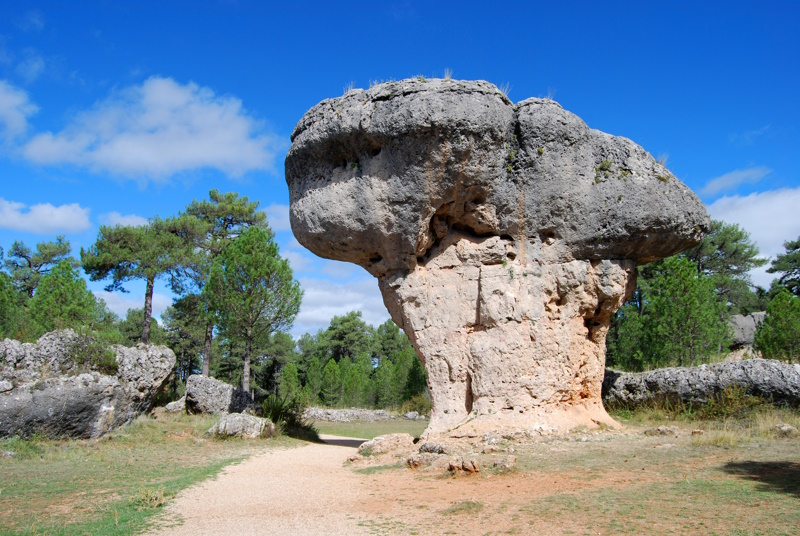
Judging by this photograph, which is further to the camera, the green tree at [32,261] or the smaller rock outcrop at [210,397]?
the green tree at [32,261]

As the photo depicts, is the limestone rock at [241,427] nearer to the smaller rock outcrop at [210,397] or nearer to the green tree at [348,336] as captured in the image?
the smaller rock outcrop at [210,397]

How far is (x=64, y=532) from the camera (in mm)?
5316

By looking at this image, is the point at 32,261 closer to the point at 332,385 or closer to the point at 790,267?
the point at 332,385

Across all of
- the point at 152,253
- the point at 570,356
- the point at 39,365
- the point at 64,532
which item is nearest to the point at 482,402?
the point at 570,356

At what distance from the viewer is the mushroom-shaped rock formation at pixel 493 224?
10836mm

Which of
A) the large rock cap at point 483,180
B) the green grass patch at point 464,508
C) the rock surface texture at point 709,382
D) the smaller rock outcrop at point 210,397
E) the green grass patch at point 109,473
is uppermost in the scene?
the large rock cap at point 483,180

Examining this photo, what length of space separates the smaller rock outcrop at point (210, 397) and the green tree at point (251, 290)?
5.26ft

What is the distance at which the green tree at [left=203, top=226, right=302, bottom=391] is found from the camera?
18500mm

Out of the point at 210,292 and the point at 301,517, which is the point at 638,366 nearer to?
the point at 210,292

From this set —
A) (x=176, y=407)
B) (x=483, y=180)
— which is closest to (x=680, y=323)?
(x=483, y=180)

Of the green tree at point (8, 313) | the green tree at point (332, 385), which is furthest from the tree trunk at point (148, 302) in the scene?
the green tree at point (332, 385)

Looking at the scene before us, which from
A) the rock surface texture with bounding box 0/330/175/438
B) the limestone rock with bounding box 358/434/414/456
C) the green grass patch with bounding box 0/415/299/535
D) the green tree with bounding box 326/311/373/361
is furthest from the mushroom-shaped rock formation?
the green tree with bounding box 326/311/373/361

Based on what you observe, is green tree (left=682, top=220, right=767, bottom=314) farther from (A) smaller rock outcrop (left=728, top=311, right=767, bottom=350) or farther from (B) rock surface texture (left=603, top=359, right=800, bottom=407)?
(B) rock surface texture (left=603, top=359, right=800, bottom=407)

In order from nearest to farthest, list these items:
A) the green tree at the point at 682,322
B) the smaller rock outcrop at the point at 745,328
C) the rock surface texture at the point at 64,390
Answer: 1. the rock surface texture at the point at 64,390
2. the green tree at the point at 682,322
3. the smaller rock outcrop at the point at 745,328
